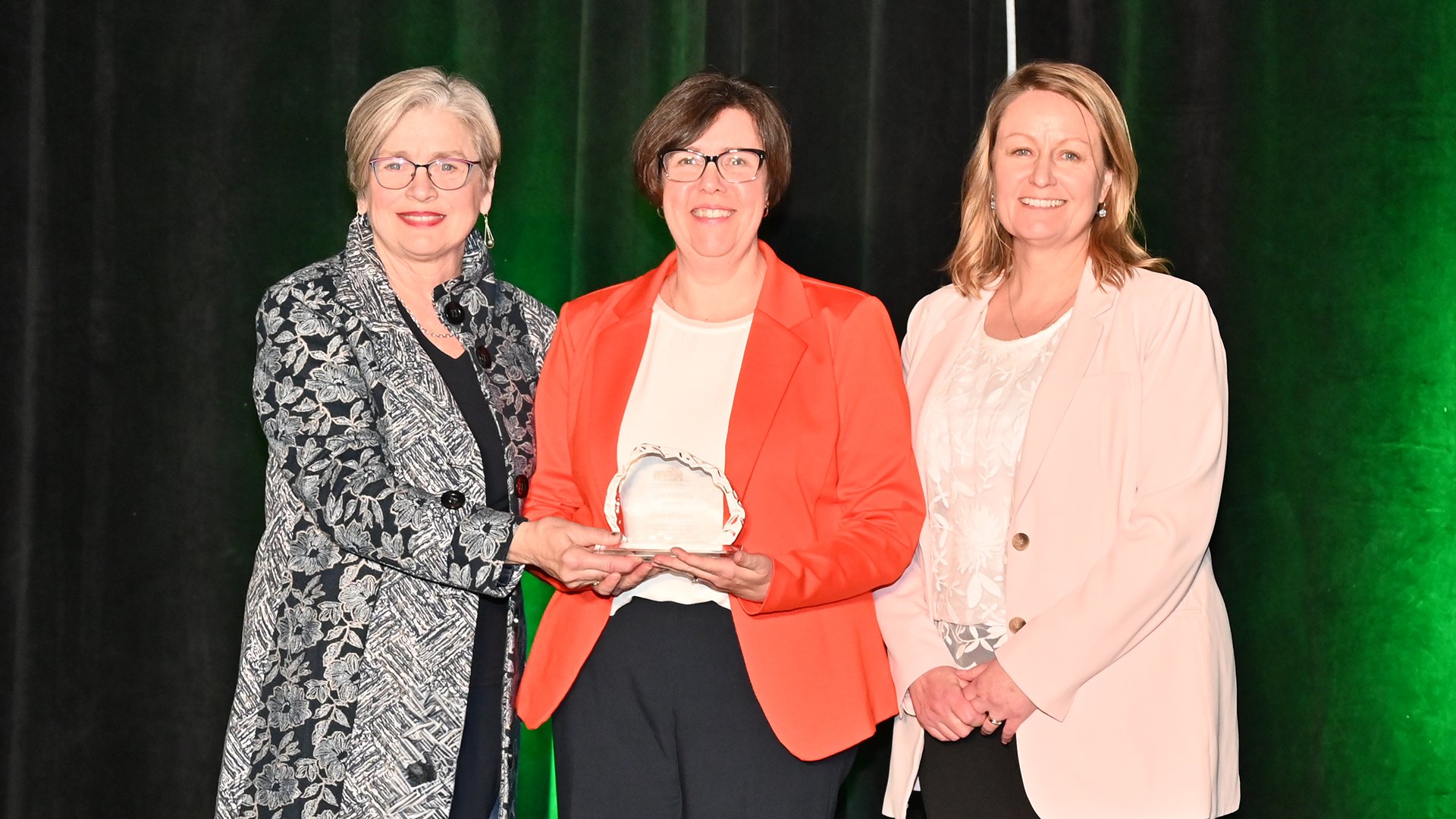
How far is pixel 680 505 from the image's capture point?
6.77ft

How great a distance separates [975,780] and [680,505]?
696 mm

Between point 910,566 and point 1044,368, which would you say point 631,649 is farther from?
point 1044,368

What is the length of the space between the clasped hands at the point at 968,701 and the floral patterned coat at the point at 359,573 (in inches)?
28.4

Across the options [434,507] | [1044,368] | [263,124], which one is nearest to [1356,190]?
[1044,368]

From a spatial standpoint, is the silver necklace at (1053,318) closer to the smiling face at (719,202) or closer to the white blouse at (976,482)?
the white blouse at (976,482)

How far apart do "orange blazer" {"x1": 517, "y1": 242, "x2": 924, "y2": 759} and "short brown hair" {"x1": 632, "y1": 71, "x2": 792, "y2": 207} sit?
0.75ft

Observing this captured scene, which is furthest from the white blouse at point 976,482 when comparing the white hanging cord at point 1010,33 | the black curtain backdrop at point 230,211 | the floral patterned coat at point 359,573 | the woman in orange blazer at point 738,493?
the white hanging cord at point 1010,33

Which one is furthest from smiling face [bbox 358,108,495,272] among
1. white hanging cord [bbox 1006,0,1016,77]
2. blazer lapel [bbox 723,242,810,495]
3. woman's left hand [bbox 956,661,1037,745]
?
white hanging cord [bbox 1006,0,1016,77]

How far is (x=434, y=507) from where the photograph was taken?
87.0 inches

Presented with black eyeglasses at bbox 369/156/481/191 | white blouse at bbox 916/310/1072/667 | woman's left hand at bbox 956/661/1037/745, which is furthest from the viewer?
black eyeglasses at bbox 369/156/481/191

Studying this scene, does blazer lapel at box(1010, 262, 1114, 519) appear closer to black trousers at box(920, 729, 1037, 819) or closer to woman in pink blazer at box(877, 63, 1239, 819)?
woman in pink blazer at box(877, 63, 1239, 819)

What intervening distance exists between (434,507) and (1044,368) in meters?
1.07

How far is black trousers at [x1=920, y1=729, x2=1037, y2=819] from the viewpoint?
2176mm

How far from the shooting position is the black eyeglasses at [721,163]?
91.9 inches
